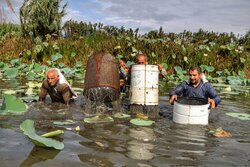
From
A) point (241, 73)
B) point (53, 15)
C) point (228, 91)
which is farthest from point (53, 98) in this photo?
point (53, 15)

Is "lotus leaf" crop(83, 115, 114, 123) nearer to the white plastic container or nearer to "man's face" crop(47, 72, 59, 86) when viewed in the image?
the white plastic container

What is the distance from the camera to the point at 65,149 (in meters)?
4.74

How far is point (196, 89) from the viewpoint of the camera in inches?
292

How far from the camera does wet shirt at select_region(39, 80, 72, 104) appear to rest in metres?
7.78

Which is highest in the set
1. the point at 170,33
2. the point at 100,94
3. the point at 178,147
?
the point at 170,33

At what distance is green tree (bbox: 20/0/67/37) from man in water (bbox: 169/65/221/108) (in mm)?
12817

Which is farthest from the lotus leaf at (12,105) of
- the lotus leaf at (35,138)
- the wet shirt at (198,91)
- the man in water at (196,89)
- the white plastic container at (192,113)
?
the wet shirt at (198,91)

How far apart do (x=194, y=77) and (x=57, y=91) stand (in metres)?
2.76

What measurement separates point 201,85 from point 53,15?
13573mm

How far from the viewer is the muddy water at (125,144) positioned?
4.36 metres

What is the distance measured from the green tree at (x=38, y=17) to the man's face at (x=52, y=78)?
11.7m

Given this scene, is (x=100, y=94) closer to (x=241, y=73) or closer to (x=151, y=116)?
(x=151, y=116)

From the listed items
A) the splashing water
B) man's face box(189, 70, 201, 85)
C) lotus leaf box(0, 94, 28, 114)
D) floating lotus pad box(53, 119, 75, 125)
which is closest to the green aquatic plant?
floating lotus pad box(53, 119, 75, 125)

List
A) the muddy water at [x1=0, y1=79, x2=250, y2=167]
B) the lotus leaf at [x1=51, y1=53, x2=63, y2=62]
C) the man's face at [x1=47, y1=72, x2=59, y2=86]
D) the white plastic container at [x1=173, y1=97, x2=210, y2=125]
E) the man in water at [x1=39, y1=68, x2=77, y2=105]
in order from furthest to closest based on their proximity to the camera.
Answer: the lotus leaf at [x1=51, y1=53, x2=63, y2=62], the man in water at [x1=39, y1=68, x2=77, y2=105], the man's face at [x1=47, y1=72, x2=59, y2=86], the white plastic container at [x1=173, y1=97, x2=210, y2=125], the muddy water at [x1=0, y1=79, x2=250, y2=167]
